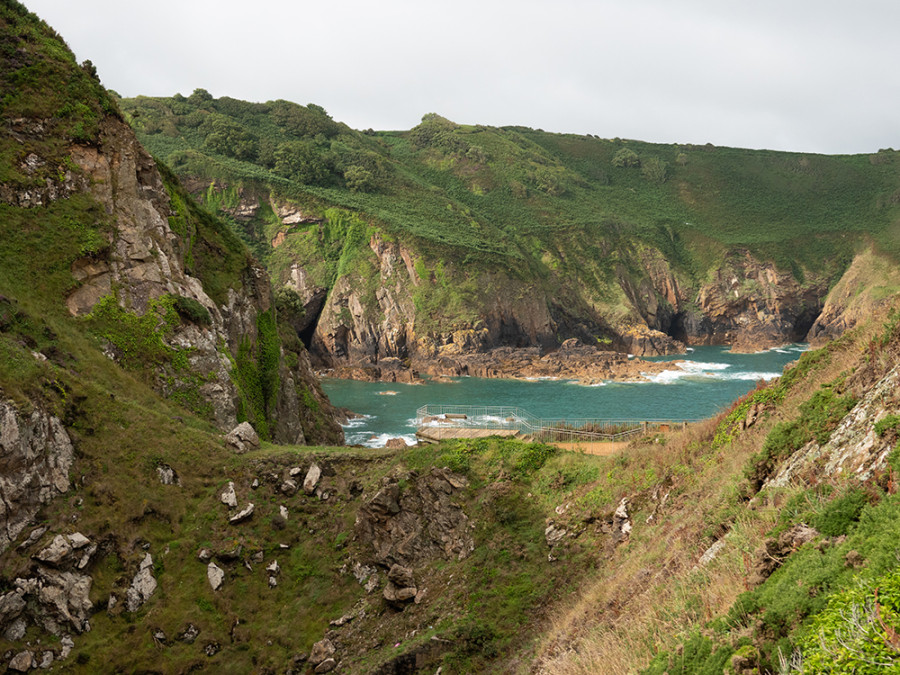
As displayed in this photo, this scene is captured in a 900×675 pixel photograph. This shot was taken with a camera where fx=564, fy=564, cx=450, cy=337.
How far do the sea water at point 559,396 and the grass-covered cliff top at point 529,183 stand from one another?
28748 mm

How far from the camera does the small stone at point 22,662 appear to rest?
13312 millimetres

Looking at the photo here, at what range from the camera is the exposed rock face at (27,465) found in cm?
1509

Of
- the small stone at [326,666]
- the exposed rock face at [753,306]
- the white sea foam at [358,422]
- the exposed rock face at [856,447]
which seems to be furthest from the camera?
the exposed rock face at [753,306]

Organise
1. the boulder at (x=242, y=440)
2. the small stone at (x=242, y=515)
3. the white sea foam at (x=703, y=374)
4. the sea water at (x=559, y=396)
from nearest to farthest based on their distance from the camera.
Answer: the small stone at (x=242, y=515)
the boulder at (x=242, y=440)
the sea water at (x=559, y=396)
the white sea foam at (x=703, y=374)

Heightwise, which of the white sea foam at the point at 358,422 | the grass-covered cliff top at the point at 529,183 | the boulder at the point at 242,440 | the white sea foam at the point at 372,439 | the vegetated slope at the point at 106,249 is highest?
the grass-covered cliff top at the point at 529,183

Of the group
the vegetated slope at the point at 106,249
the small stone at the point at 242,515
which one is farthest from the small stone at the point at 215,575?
the vegetated slope at the point at 106,249

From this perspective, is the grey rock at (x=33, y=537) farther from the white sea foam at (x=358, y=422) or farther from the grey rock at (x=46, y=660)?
the white sea foam at (x=358, y=422)

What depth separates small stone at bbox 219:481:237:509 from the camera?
727 inches

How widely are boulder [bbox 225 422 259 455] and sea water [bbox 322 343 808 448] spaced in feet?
70.9

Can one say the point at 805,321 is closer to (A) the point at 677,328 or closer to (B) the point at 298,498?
(A) the point at 677,328

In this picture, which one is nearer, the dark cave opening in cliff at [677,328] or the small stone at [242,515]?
the small stone at [242,515]

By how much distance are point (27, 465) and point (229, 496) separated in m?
5.61

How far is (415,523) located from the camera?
58.1ft

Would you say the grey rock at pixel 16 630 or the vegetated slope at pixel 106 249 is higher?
the vegetated slope at pixel 106 249
